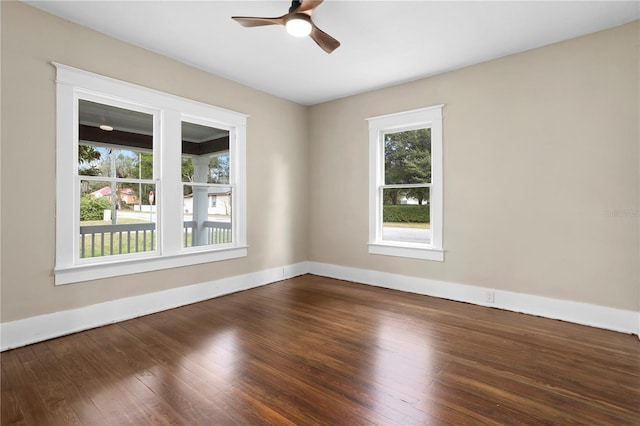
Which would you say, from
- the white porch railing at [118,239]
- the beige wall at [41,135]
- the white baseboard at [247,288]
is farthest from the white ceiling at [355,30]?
the white baseboard at [247,288]

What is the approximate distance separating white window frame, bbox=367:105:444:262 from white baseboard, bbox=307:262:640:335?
14.7 inches

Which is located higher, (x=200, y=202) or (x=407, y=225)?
(x=200, y=202)

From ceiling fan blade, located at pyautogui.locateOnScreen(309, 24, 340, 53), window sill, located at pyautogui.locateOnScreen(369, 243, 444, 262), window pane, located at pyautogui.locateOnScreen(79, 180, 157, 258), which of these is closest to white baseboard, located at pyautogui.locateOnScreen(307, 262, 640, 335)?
window sill, located at pyautogui.locateOnScreen(369, 243, 444, 262)

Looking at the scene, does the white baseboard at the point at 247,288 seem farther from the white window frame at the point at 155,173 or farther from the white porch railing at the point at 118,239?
the white porch railing at the point at 118,239

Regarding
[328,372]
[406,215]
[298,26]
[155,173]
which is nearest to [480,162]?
[406,215]

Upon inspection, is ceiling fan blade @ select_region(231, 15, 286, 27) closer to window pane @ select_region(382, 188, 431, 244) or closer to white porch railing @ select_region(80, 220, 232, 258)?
white porch railing @ select_region(80, 220, 232, 258)

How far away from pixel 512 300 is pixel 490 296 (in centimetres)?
23

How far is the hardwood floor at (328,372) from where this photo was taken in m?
1.88

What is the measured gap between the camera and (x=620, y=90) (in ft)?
10.2

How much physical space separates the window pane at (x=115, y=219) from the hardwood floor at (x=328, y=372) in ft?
2.72

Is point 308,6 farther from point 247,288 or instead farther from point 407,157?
point 247,288

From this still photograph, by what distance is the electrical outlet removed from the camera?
3842mm

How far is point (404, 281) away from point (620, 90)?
3.13m

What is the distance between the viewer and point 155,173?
3.77 m
